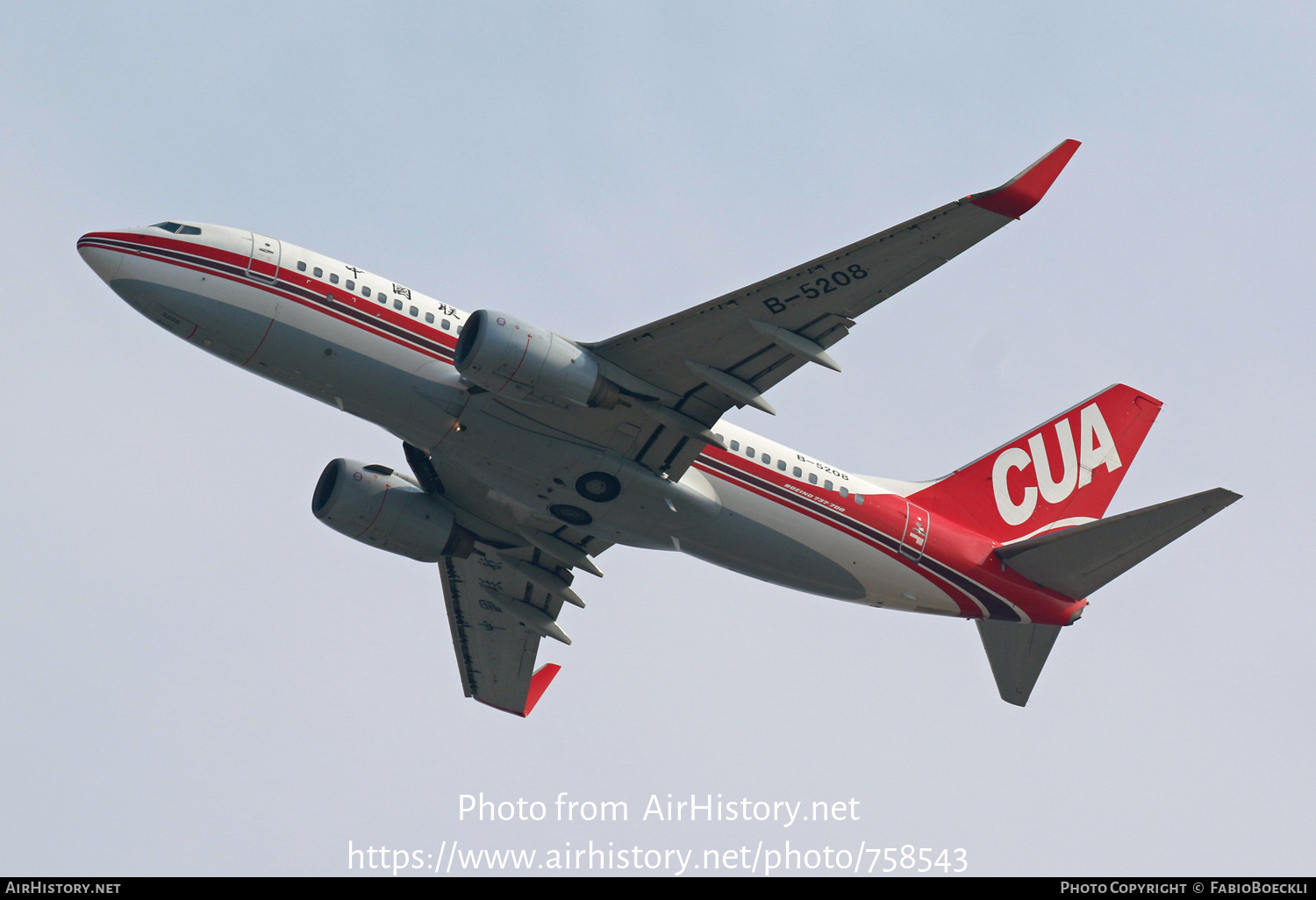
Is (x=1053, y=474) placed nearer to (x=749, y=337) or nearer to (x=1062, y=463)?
(x=1062, y=463)

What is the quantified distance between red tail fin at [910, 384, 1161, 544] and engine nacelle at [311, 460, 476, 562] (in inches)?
552

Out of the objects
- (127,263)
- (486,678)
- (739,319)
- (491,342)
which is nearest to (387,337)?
(491,342)

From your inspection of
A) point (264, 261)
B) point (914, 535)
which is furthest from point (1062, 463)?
point (264, 261)

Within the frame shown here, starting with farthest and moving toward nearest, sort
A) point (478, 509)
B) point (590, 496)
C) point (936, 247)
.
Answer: point (478, 509), point (590, 496), point (936, 247)

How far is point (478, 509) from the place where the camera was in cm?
3803

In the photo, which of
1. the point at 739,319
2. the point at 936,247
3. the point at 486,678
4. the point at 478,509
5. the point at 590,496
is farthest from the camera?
the point at 486,678

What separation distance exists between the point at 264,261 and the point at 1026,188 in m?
17.5

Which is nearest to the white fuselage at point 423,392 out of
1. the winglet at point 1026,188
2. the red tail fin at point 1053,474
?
the red tail fin at point 1053,474

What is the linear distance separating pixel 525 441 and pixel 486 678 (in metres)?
14.2

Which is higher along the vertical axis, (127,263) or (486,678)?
(127,263)

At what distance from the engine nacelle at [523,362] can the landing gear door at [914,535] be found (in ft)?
34.4

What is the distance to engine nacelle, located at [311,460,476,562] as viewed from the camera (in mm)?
36500

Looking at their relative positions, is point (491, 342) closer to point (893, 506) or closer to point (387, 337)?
point (387, 337)

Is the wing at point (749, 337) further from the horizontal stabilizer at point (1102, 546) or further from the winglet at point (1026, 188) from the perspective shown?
the horizontal stabilizer at point (1102, 546)
